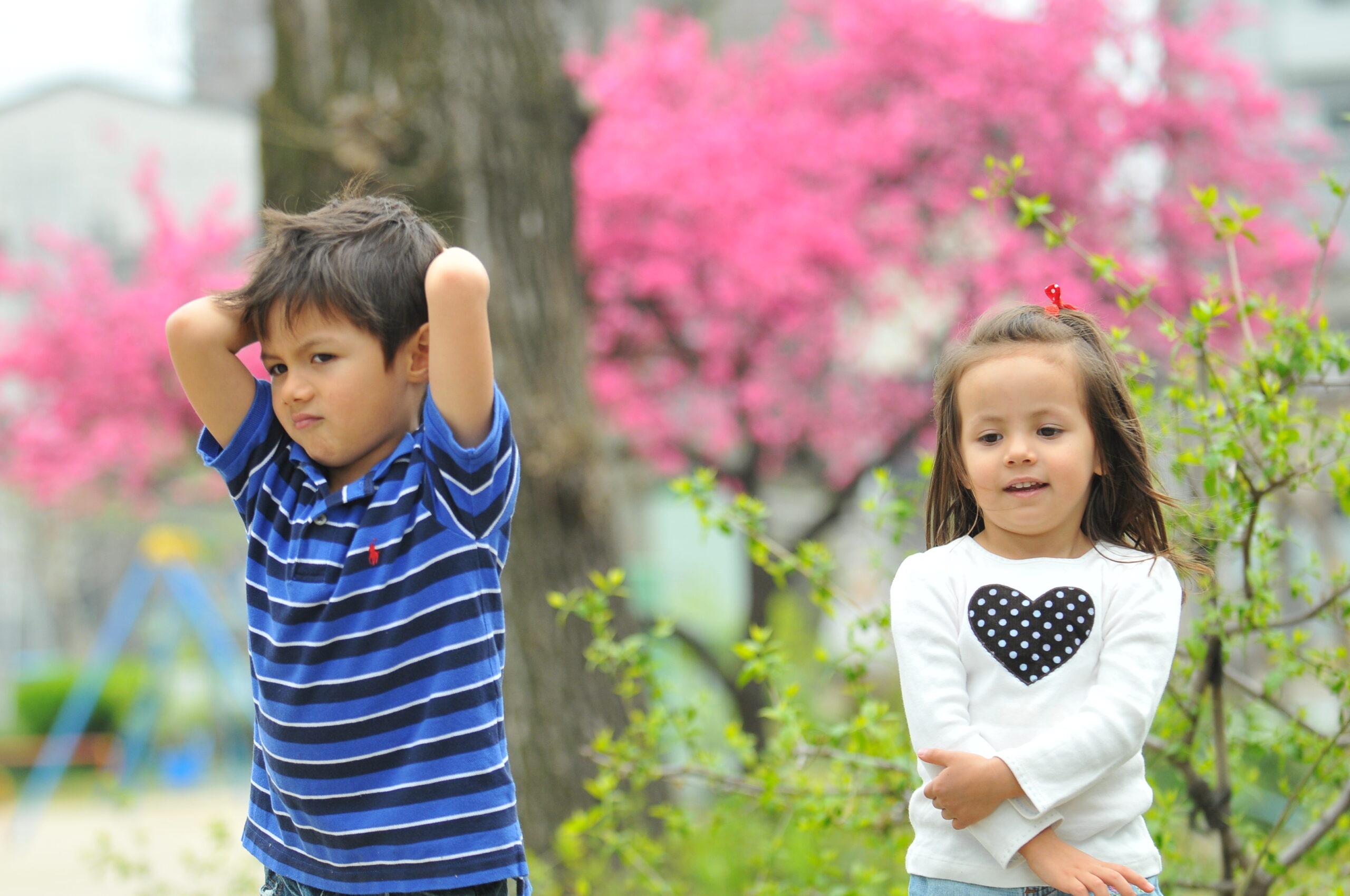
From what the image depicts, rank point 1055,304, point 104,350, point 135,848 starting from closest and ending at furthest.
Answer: point 1055,304, point 135,848, point 104,350

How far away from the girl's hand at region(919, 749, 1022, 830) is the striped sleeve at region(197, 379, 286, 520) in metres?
0.93

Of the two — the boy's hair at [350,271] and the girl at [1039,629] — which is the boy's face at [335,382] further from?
the girl at [1039,629]

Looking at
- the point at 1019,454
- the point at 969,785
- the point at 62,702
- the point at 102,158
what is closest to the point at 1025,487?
the point at 1019,454

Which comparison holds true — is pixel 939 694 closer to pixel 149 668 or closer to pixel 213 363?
pixel 213 363

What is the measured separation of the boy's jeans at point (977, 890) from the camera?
54.5 inches

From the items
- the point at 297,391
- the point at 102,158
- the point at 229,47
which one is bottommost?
the point at 297,391

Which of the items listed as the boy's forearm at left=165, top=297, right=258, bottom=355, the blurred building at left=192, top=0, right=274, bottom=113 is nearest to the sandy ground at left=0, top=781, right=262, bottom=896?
the boy's forearm at left=165, top=297, right=258, bottom=355

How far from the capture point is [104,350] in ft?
24.5

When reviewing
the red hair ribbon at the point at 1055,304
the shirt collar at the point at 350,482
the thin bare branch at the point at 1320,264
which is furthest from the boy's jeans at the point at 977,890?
the thin bare branch at the point at 1320,264

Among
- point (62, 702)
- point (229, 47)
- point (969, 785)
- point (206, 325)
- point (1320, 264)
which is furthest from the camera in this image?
point (229, 47)

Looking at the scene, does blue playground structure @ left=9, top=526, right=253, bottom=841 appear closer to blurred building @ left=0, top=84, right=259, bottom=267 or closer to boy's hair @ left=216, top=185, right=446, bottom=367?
blurred building @ left=0, top=84, right=259, bottom=267

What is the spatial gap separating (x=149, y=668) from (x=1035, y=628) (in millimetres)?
9771

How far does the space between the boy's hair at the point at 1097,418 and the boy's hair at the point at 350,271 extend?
655 mm

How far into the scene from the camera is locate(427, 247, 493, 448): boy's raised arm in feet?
4.90
